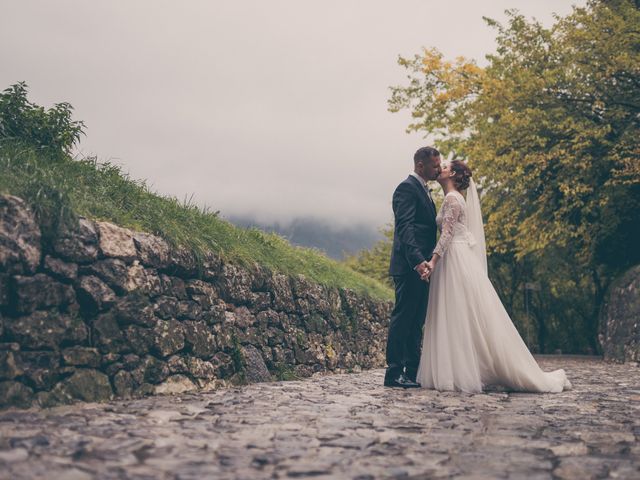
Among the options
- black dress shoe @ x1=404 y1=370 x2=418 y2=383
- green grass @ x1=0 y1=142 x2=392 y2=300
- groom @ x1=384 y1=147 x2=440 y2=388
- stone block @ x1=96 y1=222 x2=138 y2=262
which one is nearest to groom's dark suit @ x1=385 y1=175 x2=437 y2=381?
groom @ x1=384 y1=147 x2=440 y2=388

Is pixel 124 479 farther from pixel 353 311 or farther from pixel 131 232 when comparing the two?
pixel 353 311

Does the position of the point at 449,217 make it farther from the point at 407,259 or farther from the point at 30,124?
the point at 30,124

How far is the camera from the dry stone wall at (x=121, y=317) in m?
4.82

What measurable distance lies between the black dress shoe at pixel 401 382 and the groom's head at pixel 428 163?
234 cm

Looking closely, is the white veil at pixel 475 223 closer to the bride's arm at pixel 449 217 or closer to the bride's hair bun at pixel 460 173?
the bride's hair bun at pixel 460 173

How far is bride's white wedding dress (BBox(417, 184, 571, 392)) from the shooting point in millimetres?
7199

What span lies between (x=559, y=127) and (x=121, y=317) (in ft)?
44.6

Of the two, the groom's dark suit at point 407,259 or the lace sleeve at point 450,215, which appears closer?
the groom's dark suit at point 407,259

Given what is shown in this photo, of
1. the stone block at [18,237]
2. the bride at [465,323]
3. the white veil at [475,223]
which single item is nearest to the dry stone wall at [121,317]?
the stone block at [18,237]

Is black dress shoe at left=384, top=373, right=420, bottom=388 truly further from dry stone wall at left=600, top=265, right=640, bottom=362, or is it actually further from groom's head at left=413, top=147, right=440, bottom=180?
dry stone wall at left=600, top=265, right=640, bottom=362

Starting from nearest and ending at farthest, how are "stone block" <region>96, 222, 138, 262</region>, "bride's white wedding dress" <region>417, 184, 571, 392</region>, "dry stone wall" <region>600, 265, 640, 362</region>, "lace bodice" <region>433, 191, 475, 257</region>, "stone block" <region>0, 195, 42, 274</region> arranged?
"stone block" <region>0, 195, 42, 274</region> < "stone block" <region>96, 222, 138, 262</region> < "bride's white wedding dress" <region>417, 184, 571, 392</region> < "lace bodice" <region>433, 191, 475, 257</region> < "dry stone wall" <region>600, 265, 640, 362</region>

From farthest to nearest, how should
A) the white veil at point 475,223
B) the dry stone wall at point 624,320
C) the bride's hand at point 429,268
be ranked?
the dry stone wall at point 624,320, the white veil at point 475,223, the bride's hand at point 429,268

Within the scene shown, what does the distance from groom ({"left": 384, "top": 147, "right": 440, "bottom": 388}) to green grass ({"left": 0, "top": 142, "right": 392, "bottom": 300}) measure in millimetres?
2129

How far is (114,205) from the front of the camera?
6547 millimetres
